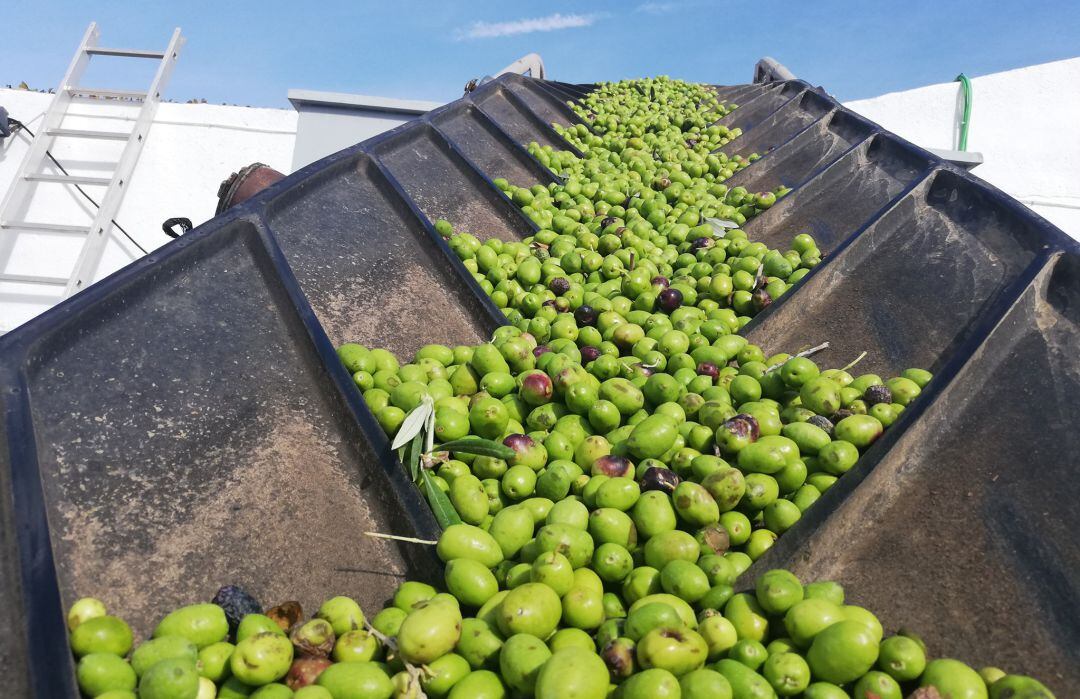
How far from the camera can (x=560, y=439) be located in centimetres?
280

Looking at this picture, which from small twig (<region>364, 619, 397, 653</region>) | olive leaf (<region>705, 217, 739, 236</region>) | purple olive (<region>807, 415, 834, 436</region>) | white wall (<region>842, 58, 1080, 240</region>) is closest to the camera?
small twig (<region>364, 619, 397, 653</region>)

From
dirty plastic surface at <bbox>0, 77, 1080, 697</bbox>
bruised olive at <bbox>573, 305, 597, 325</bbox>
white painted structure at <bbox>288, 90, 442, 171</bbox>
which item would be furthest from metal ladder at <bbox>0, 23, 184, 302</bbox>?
bruised olive at <bbox>573, 305, 597, 325</bbox>

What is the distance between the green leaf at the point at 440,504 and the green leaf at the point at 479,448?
215 mm

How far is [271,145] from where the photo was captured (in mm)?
12703

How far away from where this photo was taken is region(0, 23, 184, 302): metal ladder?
1027cm

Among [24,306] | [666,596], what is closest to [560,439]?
[666,596]

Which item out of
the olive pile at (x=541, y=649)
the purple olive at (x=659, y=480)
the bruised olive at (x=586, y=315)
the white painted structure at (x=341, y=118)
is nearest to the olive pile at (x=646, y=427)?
the purple olive at (x=659, y=480)

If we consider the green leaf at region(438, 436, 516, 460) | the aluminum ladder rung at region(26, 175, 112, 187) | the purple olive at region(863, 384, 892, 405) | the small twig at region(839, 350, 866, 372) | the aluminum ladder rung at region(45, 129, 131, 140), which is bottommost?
the purple olive at region(863, 384, 892, 405)

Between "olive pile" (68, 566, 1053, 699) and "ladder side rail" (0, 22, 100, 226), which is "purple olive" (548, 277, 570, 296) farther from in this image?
"ladder side rail" (0, 22, 100, 226)

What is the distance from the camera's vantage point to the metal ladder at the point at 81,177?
33.7 feet

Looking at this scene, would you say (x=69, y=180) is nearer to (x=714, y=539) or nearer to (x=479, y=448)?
(x=479, y=448)

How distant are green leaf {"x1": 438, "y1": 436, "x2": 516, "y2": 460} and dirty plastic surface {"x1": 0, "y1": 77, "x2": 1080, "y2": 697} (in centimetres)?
25

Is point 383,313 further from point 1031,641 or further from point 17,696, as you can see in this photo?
point 1031,641

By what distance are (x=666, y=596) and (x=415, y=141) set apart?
4.85 meters
